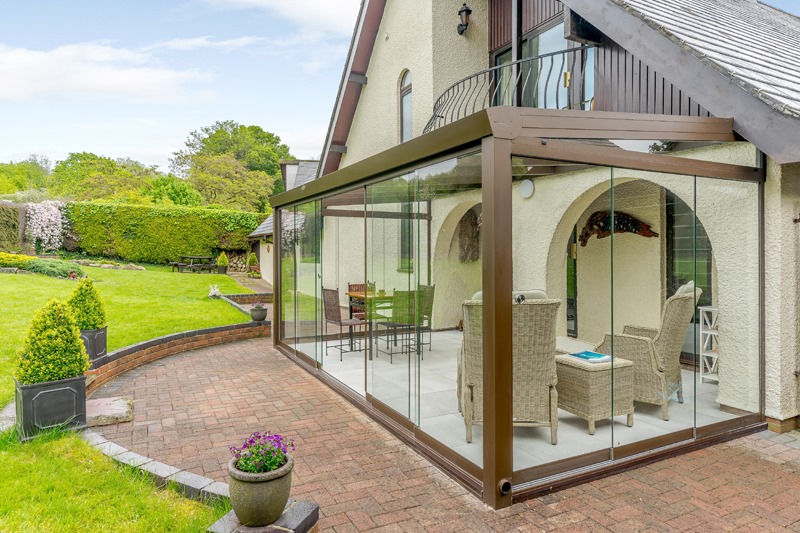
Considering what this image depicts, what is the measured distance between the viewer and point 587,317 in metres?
5.06

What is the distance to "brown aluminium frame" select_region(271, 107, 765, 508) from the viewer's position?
343 cm

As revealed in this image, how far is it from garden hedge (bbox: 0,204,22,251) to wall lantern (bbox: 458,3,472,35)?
20.8 meters

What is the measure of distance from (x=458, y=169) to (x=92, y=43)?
138 ft

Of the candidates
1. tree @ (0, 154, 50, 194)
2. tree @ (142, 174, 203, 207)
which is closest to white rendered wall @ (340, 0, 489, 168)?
tree @ (142, 174, 203, 207)

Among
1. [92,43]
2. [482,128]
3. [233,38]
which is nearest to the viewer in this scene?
[482,128]

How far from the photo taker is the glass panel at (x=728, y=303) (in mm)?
4672

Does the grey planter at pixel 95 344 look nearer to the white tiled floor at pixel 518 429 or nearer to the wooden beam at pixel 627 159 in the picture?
the white tiled floor at pixel 518 429

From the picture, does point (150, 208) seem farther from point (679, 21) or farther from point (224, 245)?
point (679, 21)

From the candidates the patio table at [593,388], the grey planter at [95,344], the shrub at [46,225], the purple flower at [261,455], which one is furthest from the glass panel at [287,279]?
the shrub at [46,225]

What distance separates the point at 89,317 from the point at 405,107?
25.9ft

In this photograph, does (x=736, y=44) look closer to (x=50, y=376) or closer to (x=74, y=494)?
(x=74, y=494)

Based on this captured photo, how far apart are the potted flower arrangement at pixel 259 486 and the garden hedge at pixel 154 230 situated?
2564cm

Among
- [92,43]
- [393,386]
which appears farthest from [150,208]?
[393,386]

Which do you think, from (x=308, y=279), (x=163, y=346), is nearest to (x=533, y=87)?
(x=308, y=279)
